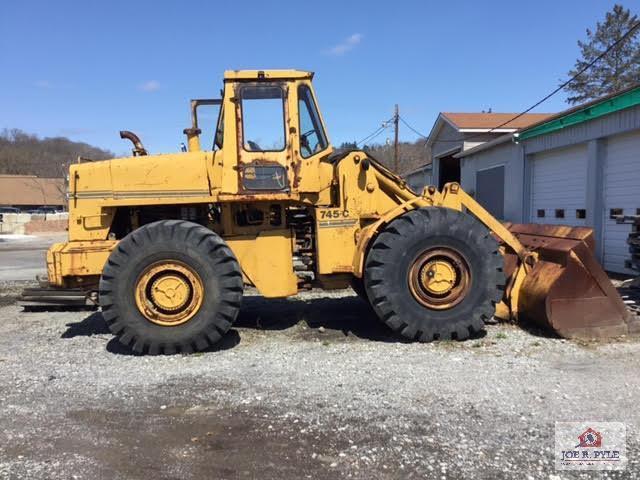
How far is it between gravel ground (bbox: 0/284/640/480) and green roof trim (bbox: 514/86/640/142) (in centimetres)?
643

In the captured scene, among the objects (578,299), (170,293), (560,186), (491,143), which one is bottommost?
(578,299)

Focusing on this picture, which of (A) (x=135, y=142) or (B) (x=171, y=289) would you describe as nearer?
(B) (x=171, y=289)

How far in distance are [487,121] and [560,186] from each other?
12.8 m

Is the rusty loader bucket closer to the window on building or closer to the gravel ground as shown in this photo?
the gravel ground

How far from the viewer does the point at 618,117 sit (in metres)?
11.0

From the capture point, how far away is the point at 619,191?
1125 cm

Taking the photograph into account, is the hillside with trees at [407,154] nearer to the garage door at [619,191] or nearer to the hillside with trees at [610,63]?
the hillside with trees at [610,63]

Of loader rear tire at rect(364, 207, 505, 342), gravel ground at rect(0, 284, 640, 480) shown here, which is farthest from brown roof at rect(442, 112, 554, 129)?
gravel ground at rect(0, 284, 640, 480)

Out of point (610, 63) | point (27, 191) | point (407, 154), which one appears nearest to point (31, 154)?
point (27, 191)

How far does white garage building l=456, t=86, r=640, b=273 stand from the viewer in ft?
35.9

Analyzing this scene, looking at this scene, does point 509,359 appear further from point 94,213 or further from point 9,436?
point 94,213

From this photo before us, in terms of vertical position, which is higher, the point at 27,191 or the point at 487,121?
the point at 487,121

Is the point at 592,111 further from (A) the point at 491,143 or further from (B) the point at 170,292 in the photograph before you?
(B) the point at 170,292

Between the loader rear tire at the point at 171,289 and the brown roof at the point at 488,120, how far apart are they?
21.1 m
